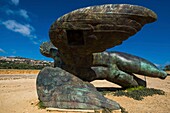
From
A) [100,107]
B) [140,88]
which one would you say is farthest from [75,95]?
[140,88]

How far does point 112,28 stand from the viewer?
5.03 metres

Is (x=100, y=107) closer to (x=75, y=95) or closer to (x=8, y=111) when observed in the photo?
(x=75, y=95)

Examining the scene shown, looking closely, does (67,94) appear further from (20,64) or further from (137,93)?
(20,64)

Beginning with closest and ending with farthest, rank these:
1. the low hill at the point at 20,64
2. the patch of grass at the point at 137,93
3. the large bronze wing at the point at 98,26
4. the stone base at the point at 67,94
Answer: the large bronze wing at the point at 98,26 → the stone base at the point at 67,94 → the patch of grass at the point at 137,93 → the low hill at the point at 20,64

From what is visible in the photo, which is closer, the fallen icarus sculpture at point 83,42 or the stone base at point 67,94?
the fallen icarus sculpture at point 83,42

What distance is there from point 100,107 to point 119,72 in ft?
12.5

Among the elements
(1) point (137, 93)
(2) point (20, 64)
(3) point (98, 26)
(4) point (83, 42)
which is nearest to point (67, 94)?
(4) point (83, 42)

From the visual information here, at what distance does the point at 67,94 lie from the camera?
562 cm

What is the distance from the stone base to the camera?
5.42 metres

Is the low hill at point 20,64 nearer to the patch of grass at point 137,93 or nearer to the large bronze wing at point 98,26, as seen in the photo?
the patch of grass at point 137,93

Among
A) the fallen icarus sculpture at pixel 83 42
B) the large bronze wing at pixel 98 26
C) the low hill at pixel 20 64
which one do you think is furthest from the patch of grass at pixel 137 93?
the low hill at pixel 20 64

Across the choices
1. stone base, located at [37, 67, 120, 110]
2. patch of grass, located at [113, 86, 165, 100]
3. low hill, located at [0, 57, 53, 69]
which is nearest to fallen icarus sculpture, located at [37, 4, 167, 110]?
stone base, located at [37, 67, 120, 110]

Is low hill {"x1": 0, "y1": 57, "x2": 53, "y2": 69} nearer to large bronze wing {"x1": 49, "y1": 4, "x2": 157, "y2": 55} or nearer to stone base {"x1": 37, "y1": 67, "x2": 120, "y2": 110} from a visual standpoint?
stone base {"x1": 37, "y1": 67, "x2": 120, "y2": 110}

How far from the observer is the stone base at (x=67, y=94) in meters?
5.42
